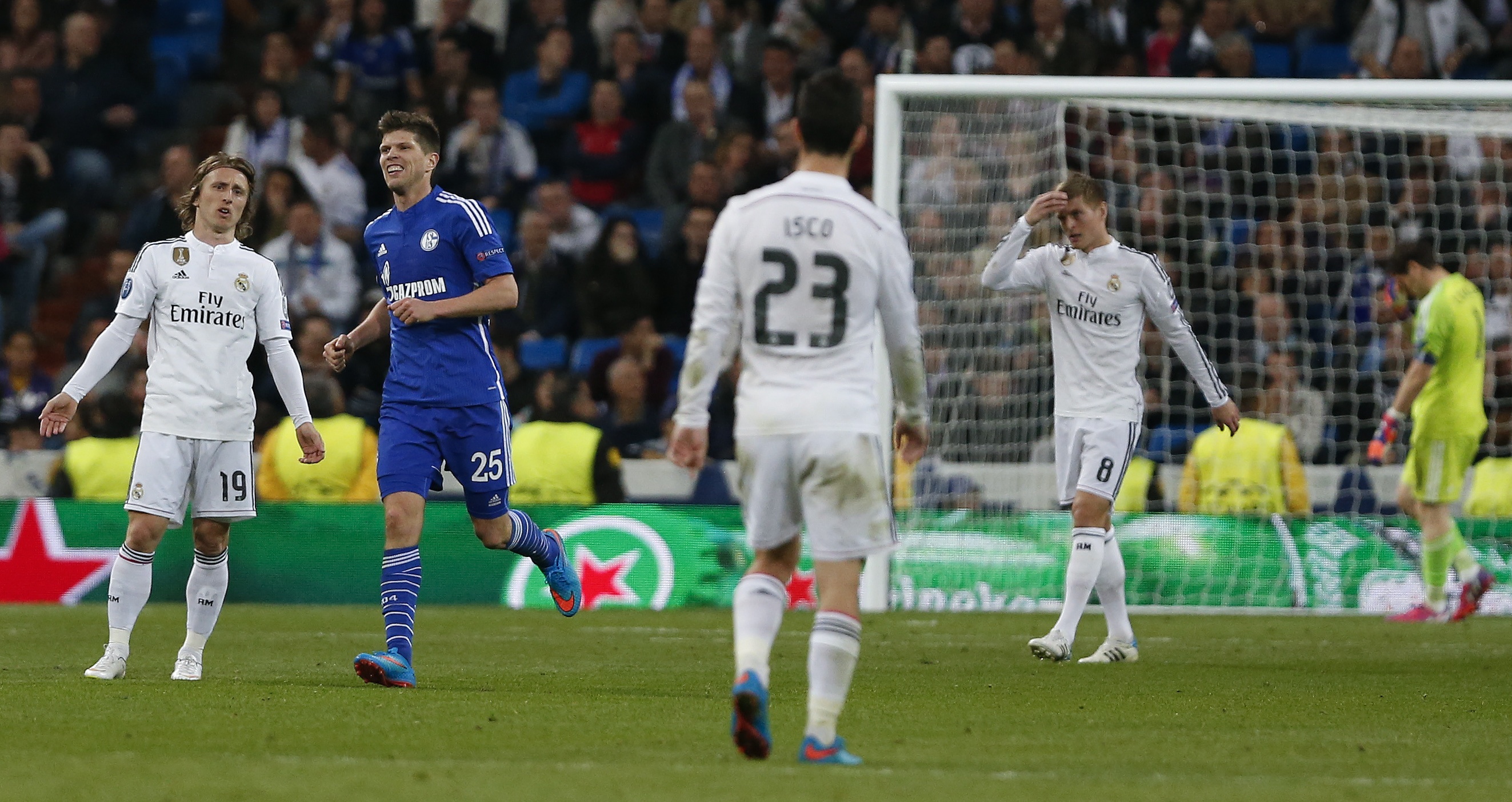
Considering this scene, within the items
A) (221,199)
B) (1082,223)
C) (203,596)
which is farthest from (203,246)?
(1082,223)

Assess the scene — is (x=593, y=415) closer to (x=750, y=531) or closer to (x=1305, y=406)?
(x=1305, y=406)

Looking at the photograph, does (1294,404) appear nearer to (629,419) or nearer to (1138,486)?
(1138,486)

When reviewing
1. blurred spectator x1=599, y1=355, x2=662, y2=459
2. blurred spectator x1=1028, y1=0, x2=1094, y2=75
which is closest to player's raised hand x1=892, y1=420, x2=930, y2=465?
blurred spectator x1=599, y1=355, x2=662, y2=459

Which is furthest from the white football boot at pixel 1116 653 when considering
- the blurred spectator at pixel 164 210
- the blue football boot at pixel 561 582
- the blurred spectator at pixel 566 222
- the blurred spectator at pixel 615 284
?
the blurred spectator at pixel 164 210

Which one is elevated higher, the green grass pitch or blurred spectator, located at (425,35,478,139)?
blurred spectator, located at (425,35,478,139)

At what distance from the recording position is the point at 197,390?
8.23m

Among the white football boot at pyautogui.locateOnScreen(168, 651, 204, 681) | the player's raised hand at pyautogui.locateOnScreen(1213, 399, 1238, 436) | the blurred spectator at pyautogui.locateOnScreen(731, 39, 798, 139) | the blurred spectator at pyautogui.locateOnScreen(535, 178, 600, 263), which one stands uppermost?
the blurred spectator at pyautogui.locateOnScreen(731, 39, 798, 139)

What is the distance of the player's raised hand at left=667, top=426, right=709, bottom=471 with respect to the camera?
564 centimetres

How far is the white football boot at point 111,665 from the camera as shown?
8.23 m

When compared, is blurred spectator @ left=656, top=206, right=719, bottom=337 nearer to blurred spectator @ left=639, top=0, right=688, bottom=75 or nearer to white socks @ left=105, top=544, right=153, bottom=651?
blurred spectator @ left=639, top=0, right=688, bottom=75

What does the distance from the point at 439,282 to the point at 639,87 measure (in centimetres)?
1119

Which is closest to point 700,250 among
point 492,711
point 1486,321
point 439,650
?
point 1486,321

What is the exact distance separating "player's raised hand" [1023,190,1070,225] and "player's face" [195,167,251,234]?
3.52m

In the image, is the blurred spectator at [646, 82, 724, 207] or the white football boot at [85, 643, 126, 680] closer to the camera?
the white football boot at [85, 643, 126, 680]
